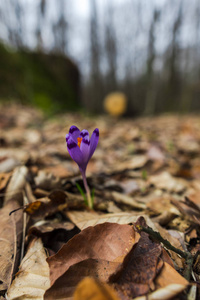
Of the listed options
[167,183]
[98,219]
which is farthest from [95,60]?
[98,219]

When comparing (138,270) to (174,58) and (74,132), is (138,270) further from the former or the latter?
(174,58)

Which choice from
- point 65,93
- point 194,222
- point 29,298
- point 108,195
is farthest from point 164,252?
point 65,93

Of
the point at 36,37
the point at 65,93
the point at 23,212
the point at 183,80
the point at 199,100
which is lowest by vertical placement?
the point at 199,100

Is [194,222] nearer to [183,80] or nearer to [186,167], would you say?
[186,167]

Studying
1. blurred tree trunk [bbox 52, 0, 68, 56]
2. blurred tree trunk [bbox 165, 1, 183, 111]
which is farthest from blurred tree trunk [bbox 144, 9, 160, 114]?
blurred tree trunk [bbox 52, 0, 68, 56]

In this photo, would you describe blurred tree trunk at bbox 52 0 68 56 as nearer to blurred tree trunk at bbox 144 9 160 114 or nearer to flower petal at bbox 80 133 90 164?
blurred tree trunk at bbox 144 9 160 114
